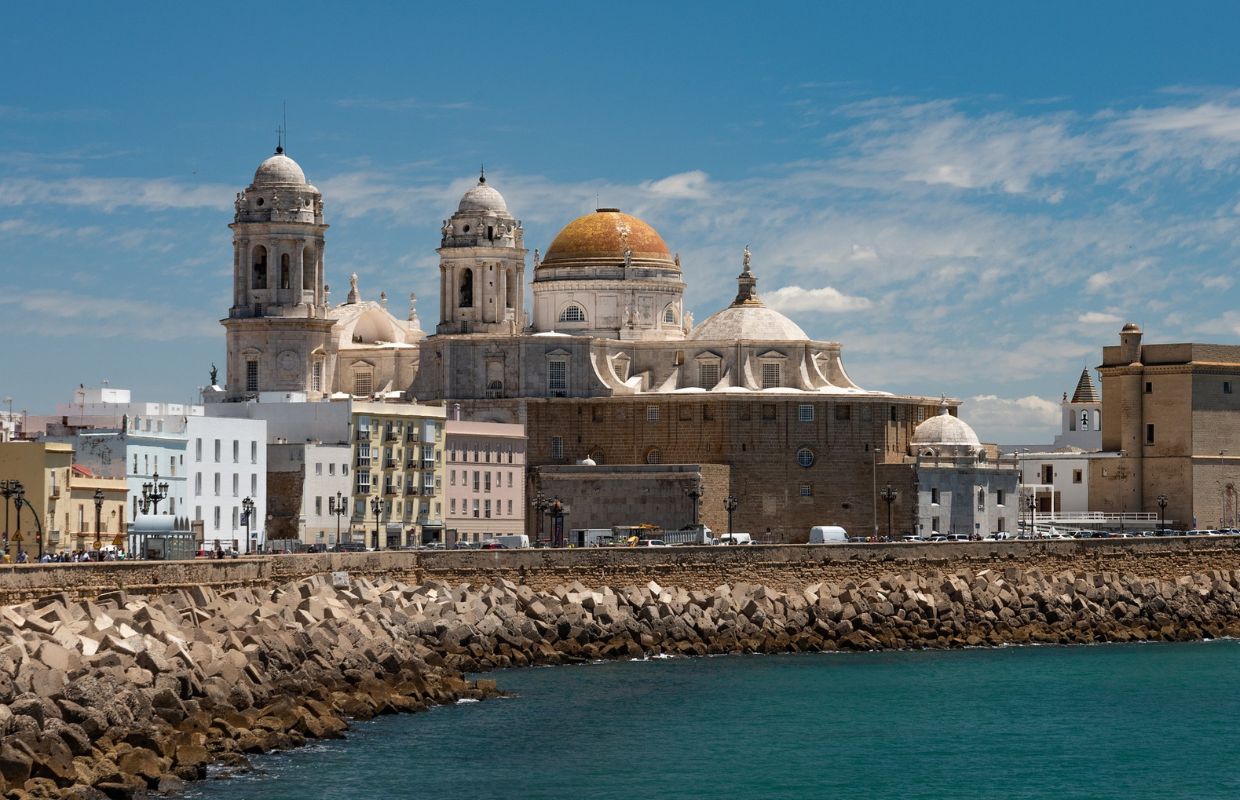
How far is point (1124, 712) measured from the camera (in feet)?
150

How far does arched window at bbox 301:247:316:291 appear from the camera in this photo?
273 feet

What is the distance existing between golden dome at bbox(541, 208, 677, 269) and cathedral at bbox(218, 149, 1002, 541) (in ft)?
0.25

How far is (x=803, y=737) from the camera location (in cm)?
4159

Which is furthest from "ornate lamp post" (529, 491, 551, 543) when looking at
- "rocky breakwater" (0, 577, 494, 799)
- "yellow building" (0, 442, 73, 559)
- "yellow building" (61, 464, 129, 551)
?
"rocky breakwater" (0, 577, 494, 799)

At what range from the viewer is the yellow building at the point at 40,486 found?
57.6 m

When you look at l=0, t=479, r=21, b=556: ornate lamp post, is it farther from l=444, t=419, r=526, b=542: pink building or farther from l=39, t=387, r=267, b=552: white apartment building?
l=444, t=419, r=526, b=542: pink building

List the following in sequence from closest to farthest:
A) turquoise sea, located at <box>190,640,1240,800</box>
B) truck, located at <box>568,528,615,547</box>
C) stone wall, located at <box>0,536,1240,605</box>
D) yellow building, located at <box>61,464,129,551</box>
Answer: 1. turquoise sea, located at <box>190,640,1240,800</box>
2. stone wall, located at <box>0,536,1240,605</box>
3. yellow building, located at <box>61,464,129,551</box>
4. truck, located at <box>568,528,615,547</box>

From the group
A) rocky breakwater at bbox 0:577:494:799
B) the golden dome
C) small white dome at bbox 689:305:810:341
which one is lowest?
rocky breakwater at bbox 0:577:494:799

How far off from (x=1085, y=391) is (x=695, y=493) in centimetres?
3928

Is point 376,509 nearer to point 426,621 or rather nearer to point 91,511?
Result: point 91,511

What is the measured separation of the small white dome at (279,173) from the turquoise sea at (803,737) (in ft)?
116

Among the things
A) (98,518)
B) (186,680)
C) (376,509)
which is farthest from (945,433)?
(186,680)

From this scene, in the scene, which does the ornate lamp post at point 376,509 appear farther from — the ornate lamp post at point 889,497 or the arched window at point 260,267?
the ornate lamp post at point 889,497

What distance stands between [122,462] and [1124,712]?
1179 inches
